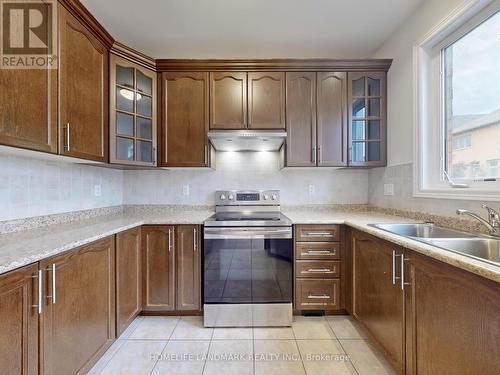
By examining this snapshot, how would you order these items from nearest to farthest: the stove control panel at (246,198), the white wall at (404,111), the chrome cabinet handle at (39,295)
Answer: the chrome cabinet handle at (39,295) → the white wall at (404,111) → the stove control panel at (246,198)

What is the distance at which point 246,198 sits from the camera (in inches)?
109

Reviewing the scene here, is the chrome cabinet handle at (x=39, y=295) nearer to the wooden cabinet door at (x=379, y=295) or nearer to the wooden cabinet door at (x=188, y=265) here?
the wooden cabinet door at (x=188, y=265)

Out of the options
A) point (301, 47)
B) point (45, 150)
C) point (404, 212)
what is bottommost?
point (404, 212)

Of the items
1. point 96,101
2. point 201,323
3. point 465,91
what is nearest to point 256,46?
point 96,101

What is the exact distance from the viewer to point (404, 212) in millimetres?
2133

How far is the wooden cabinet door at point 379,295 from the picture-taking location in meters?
1.42

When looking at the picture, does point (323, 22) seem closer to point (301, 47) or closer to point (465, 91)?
point (301, 47)

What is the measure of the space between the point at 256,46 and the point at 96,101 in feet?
5.10

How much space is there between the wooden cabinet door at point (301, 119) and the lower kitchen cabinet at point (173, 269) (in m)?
1.16

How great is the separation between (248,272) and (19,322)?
144 centimetres

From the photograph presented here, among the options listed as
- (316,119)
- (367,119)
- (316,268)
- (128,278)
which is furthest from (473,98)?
(128,278)

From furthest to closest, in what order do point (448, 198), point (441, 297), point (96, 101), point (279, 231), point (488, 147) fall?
point (279, 231), point (96, 101), point (448, 198), point (488, 147), point (441, 297)

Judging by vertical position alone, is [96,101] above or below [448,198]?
above

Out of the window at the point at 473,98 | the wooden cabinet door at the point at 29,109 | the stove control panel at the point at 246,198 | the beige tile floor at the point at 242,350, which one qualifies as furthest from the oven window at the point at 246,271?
the window at the point at 473,98
